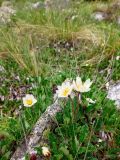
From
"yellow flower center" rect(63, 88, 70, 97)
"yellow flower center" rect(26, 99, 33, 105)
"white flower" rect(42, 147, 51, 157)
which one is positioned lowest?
"white flower" rect(42, 147, 51, 157)

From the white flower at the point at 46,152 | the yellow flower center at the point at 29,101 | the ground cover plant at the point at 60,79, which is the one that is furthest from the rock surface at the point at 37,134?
the white flower at the point at 46,152

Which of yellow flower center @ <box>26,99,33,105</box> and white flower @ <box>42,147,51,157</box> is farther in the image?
yellow flower center @ <box>26,99,33,105</box>

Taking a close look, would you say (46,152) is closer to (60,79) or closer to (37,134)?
(37,134)

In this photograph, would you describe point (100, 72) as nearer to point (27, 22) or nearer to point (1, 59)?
point (1, 59)

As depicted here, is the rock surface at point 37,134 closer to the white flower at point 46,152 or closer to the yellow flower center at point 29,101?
the yellow flower center at point 29,101

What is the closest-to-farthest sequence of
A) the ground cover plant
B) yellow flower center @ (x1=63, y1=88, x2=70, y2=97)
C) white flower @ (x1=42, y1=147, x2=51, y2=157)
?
1. white flower @ (x1=42, y1=147, x2=51, y2=157)
2. yellow flower center @ (x1=63, y1=88, x2=70, y2=97)
3. the ground cover plant

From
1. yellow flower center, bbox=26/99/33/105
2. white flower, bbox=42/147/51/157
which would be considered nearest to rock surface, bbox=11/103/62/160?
yellow flower center, bbox=26/99/33/105

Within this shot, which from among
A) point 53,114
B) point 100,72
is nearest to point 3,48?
point 100,72

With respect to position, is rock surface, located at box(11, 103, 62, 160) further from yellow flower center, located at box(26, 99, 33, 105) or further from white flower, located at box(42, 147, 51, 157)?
white flower, located at box(42, 147, 51, 157)
